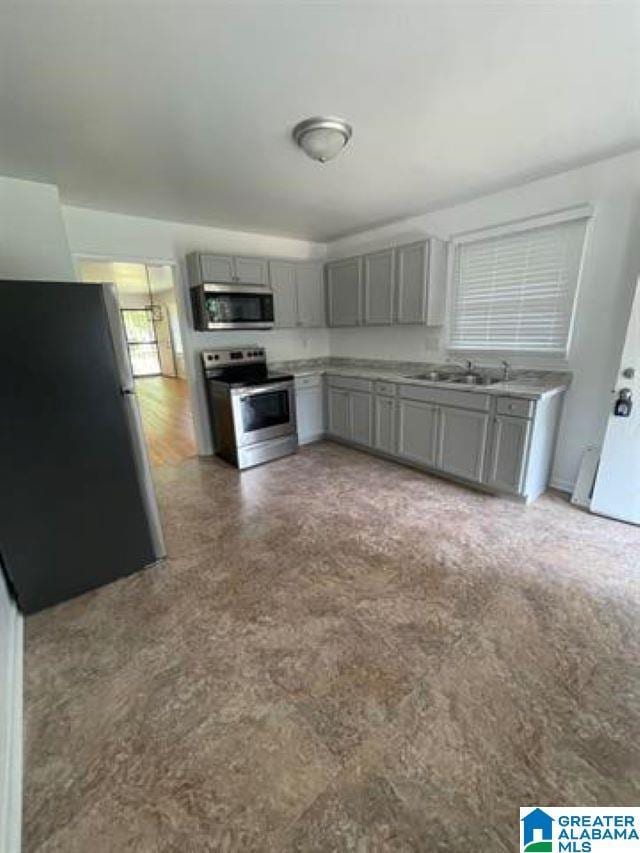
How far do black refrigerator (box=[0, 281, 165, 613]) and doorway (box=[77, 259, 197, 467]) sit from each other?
200 cm

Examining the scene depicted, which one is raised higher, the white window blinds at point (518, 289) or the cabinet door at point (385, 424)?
the white window blinds at point (518, 289)

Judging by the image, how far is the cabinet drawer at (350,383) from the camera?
13.1 ft

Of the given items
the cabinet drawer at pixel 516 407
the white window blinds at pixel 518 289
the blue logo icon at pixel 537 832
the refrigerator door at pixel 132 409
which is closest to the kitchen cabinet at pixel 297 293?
the white window blinds at pixel 518 289

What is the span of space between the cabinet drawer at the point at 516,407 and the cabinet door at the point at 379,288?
5.11 ft

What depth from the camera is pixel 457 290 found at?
11.8ft

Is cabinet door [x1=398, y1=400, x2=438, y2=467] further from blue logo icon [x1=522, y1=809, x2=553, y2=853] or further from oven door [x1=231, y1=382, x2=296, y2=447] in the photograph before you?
blue logo icon [x1=522, y1=809, x2=553, y2=853]

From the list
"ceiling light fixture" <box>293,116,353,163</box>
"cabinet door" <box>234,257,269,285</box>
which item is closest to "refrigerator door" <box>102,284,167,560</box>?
"ceiling light fixture" <box>293,116,353,163</box>

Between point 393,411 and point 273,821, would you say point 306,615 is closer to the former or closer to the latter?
point 273,821

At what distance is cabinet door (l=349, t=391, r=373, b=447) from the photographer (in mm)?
4043

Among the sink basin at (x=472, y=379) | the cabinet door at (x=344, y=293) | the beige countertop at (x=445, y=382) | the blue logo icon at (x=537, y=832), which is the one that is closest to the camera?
the blue logo icon at (x=537, y=832)

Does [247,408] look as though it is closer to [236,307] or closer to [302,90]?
[236,307]

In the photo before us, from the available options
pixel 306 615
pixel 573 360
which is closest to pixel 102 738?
pixel 306 615

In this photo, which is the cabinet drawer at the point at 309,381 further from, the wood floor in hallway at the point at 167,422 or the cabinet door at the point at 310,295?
the wood floor in hallway at the point at 167,422

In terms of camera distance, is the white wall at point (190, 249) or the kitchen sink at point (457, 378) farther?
the kitchen sink at point (457, 378)
